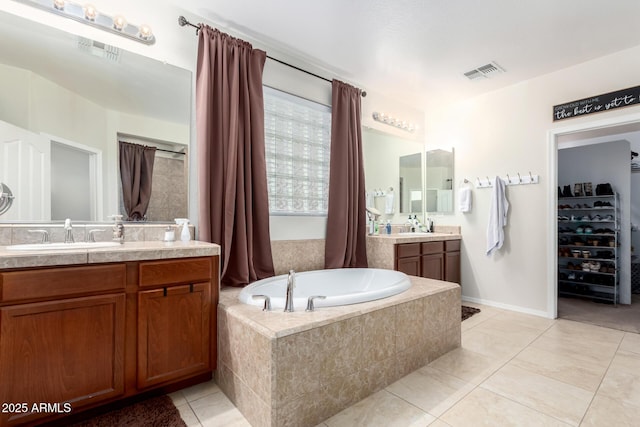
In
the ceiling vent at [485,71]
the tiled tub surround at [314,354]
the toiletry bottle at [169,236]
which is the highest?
the ceiling vent at [485,71]

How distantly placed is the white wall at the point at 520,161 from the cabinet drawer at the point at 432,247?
0.53 meters

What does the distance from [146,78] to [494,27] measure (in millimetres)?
2699

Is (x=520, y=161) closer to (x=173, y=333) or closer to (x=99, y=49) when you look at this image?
(x=173, y=333)

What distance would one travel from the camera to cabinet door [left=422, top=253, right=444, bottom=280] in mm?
3398

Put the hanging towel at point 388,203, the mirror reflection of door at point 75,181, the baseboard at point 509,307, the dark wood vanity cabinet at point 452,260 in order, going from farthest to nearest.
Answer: the hanging towel at point 388,203 → the dark wood vanity cabinet at point 452,260 → the baseboard at point 509,307 → the mirror reflection of door at point 75,181

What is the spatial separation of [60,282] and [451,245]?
12.2 ft

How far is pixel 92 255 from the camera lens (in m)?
1.47

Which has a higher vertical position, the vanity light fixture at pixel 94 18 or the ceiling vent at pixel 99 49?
the vanity light fixture at pixel 94 18

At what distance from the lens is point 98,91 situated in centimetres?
202

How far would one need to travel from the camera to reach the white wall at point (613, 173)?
386 centimetres

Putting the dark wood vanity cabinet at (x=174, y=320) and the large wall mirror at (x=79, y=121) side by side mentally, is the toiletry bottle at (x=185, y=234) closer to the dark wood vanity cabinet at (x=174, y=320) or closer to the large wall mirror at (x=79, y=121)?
the large wall mirror at (x=79, y=121)

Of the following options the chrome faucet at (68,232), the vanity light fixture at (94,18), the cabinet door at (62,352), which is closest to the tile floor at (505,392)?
the cabinet door at (62,352)

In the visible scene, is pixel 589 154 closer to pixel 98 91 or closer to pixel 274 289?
pixel 274 289

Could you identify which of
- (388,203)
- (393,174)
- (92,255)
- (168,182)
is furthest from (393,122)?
(92,255)
